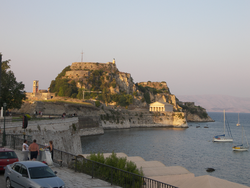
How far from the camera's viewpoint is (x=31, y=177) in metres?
10.2

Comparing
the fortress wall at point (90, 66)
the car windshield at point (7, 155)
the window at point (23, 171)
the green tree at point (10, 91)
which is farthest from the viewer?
the fortress wall at point (90, 66)

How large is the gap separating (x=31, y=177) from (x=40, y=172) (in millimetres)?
447

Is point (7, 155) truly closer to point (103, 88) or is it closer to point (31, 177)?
point (31, 177)

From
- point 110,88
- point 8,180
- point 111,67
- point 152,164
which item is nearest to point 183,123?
point 110,88

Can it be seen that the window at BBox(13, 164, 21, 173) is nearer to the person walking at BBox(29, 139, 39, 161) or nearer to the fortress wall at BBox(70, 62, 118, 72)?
the person walking at BBox(29, 139, 39, 161)

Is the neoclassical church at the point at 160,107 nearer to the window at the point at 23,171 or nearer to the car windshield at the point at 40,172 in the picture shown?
the car windshield at the point at 40,172

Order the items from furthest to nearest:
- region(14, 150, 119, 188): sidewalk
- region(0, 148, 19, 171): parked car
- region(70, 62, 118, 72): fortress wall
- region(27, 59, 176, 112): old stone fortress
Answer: region(70, 62, 118, 72): fortress wall, region(27, 59, 176, 112): old stone fortress, region(0, 148, 19, 171): parked car, region(14, 150, 119, 188): sidewalk

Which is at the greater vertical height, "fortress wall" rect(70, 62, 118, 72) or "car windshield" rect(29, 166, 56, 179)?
"fortress wall" rect(70, 62, 118, 72)

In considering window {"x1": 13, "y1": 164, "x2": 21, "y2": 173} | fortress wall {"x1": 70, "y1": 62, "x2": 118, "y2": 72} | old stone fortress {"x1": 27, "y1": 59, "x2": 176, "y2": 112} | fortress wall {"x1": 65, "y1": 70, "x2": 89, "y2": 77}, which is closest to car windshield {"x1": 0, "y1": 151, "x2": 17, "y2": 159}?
window {"x1": 13, "y1": 164, "x2": 21, "y2": 173}

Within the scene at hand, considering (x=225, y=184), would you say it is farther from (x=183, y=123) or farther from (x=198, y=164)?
(x=183, y=123)

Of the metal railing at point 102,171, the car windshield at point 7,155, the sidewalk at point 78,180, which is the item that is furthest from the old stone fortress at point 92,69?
the sidewalk at point 78,180

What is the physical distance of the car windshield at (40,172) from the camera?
10320mm

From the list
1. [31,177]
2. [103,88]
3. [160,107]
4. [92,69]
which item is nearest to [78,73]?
[92,69]

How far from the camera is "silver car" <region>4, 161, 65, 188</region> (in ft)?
32.4
